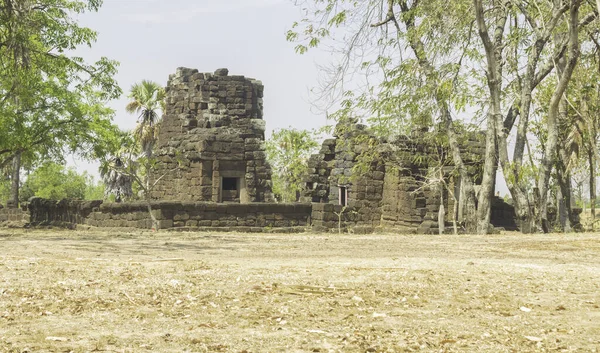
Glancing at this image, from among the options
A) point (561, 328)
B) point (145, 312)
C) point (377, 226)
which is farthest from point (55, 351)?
point (377, 226)

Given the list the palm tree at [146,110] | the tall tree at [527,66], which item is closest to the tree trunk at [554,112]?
the tall tree at [527,66]

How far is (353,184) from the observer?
2531 cm

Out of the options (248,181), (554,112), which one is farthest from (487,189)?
(248,181)

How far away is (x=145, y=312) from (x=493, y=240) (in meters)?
A: 9.69

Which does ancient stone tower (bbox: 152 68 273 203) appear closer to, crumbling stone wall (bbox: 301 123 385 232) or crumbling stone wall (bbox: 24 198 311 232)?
crumbling stone wall (bbox: 301 123 385 232)

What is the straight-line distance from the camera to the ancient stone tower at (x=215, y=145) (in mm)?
27969

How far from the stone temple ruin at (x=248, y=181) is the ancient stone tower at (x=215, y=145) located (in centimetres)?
4

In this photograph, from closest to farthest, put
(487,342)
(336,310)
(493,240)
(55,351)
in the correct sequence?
(55,351) < (487,342) < (336,310) < (493,240)

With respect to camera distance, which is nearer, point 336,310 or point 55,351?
point 55,351

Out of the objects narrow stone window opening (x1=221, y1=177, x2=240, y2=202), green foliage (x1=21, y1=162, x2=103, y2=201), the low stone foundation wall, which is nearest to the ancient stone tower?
narrow stone window opening (x1=221, y1=177, x2=240, y2=202)

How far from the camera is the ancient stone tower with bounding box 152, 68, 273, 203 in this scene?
91.8 ft

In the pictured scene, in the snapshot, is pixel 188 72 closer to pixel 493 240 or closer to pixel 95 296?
pixel 493 240

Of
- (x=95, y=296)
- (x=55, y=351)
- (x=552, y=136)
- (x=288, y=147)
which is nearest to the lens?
(x=55, y=351)

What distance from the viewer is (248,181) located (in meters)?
28.2
